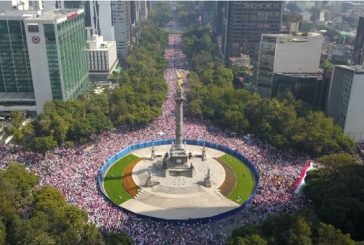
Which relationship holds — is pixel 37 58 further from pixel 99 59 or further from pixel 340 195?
pixel 340 195

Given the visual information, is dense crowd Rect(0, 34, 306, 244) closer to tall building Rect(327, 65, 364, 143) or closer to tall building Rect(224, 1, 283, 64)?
tall building Rect(327, 65, 364, 143)

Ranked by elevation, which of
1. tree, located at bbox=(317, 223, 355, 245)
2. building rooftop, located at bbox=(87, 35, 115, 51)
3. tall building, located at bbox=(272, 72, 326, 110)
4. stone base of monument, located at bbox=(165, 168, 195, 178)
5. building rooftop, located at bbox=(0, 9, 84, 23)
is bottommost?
stone base of monument, located at bbox=(165, 168, 195, 178)

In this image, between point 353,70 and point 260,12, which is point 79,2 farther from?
point 353,70

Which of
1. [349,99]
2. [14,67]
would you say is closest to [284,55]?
[349,99]

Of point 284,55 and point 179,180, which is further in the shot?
point 284,55

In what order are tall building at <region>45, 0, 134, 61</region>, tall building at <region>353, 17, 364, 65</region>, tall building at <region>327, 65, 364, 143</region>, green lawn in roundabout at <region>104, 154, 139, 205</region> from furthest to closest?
1. tall building at <region>45, 0, 134, 61</region>
2. tall building at <region>353, 17, 364, 65</region>
3. tall building at <region>327, 65, 364, 143</region>
4. green lawn in roundabout at <region>104, 154, 139, 205</region>

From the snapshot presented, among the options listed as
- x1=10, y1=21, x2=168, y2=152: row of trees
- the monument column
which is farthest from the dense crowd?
the monument column
